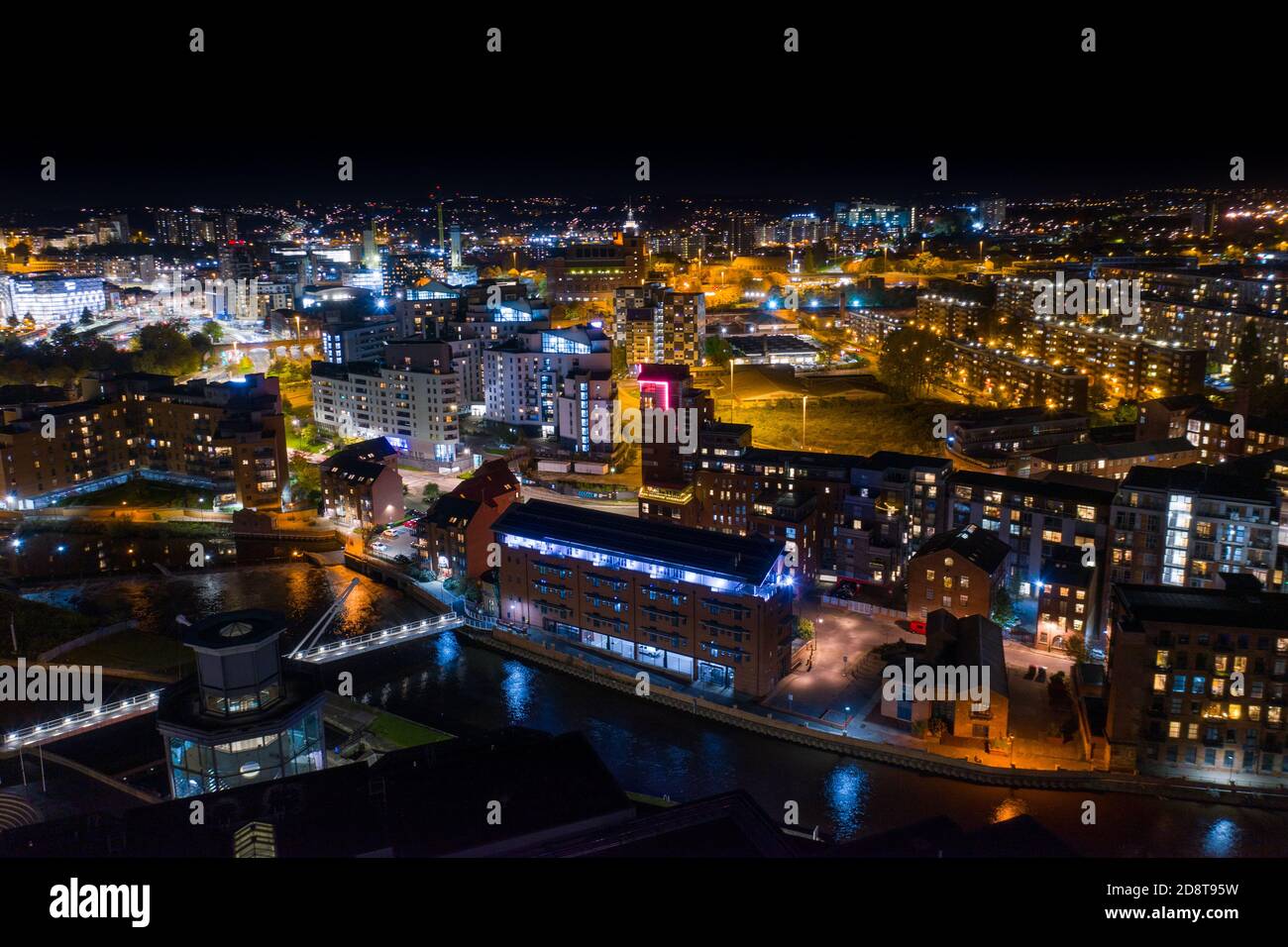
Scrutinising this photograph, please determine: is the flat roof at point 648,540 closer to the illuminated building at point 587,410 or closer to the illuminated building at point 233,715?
the illuminated building at point 233,715

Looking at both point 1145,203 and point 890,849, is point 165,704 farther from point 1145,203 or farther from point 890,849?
point 1145,203

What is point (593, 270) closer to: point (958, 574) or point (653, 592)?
point (653, 592)

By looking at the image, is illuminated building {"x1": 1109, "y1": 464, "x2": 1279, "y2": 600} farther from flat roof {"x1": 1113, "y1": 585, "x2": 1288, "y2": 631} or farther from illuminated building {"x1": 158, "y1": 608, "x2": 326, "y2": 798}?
illuminated building {"x1": 158, "y1": 608, "x2": 326, "y2": 798}

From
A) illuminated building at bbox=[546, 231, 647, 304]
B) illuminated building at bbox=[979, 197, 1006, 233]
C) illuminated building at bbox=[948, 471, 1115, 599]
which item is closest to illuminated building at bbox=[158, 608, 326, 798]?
illuminated building at bbox=[948, 471, 1115, 599]

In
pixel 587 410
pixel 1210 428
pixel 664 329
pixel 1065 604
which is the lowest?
pixel 1065 604

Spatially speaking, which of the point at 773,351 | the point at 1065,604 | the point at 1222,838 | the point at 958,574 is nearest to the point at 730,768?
the point at 958,574

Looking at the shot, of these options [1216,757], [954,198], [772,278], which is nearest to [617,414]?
[1216,757]

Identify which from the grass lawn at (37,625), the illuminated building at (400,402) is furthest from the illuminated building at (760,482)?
the grass lawn at (37,625)
